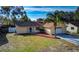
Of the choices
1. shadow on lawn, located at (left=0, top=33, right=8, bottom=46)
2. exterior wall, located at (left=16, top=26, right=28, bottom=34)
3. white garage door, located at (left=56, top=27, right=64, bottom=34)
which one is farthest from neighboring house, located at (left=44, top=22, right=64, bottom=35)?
shadow on lawn, located at (left=0, top=33, right=8, bottom=46)

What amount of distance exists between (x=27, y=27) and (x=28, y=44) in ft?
0.55

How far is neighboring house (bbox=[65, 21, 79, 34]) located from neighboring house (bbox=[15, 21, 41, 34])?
29 centimetres

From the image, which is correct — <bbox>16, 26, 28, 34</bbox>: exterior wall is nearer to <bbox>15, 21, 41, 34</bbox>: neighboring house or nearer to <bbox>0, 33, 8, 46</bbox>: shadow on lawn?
<bbox>15, 21, 41, 34</bbox>: neighboring house

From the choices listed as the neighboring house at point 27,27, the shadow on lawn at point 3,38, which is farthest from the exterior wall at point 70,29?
the shadow on lawn at point 3,38

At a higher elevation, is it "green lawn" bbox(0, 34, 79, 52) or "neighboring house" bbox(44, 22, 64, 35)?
"neighboring house" bbox(44, 22, 64, 35)

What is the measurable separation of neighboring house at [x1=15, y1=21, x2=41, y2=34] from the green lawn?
0.05 meters

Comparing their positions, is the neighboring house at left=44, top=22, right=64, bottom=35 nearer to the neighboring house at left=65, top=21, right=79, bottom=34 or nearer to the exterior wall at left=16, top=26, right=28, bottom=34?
the neighboring house at left=65, top=21, right=79, bottom=34

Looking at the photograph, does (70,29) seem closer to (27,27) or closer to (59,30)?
(59,30)

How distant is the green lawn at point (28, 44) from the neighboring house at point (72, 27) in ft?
0.45

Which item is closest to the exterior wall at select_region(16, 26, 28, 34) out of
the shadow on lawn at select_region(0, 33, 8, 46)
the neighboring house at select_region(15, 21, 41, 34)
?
the neighboring house at select_region(15, 21, 41, 34)

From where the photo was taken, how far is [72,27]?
3727mm

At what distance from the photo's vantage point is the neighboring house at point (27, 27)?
3.72 m

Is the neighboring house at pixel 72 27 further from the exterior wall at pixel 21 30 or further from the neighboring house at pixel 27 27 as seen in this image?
the exterior wall at pixel 21 30

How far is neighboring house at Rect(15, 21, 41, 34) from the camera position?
12.2 feet
